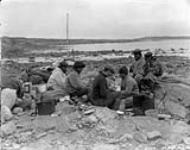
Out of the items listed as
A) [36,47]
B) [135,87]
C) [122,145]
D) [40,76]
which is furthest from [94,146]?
[36,47]

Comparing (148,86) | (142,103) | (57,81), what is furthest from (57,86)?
(148,86)

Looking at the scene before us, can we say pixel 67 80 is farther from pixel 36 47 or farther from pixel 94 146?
pixel 36 47

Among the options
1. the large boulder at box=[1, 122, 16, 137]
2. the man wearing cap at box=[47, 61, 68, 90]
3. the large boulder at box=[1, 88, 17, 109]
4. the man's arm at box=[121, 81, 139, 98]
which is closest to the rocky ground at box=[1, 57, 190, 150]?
the large boulder at box=[1, 122, 16, 137]

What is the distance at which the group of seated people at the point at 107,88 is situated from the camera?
→ 6.09m

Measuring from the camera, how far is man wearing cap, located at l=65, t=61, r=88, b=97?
6.34 m

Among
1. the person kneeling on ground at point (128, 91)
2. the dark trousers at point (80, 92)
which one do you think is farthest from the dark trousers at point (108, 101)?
the dark trousers at point (80, 92)

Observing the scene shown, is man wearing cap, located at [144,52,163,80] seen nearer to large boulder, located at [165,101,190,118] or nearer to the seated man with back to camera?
large boulder, located at [165,101,190,118]

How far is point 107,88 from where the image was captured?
617cm

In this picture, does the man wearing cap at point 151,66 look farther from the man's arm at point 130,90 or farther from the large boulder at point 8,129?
the large boulder at point 8,129

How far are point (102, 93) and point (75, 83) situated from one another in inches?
25.7

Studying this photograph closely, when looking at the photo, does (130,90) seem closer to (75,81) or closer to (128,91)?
(128,91)

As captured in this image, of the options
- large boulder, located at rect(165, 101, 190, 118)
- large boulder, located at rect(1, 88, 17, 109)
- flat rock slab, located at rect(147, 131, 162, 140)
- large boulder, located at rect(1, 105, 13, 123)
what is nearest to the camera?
flat rock slab, located at rect(147, 131, 162, 140)

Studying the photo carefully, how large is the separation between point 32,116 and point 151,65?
2.99 metres

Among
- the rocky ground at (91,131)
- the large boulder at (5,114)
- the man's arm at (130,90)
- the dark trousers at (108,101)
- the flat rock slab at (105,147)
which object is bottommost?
the flat rock slab at (105,147)
